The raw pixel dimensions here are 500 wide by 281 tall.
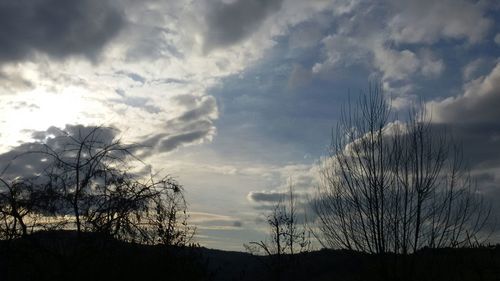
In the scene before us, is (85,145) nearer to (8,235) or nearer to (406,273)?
(8,235)

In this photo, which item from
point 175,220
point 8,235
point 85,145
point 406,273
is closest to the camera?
point 8,235

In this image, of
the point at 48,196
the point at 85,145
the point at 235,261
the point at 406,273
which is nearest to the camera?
the point at 48,196

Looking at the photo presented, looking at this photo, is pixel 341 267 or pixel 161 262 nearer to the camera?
pixel 161 262

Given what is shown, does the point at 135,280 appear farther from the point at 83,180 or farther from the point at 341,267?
the point at 341,267

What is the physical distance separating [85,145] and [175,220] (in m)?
2.47

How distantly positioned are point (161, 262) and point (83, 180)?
1.98m

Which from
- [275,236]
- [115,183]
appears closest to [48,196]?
[115,183]

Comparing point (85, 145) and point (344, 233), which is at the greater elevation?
point (85, 145)

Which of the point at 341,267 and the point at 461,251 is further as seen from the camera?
the point at 341,267

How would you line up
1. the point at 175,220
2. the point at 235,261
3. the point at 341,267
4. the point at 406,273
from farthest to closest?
the point at 235,261
the point at 341,267
the point at 406,273
the point at 175,220

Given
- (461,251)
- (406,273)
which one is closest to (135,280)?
(406,273)

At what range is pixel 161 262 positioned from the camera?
26.0 feet

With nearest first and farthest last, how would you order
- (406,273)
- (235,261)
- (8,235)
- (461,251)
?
(8,235), (406,273), (461,251), (235,261)

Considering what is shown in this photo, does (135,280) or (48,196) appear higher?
(48,196)
